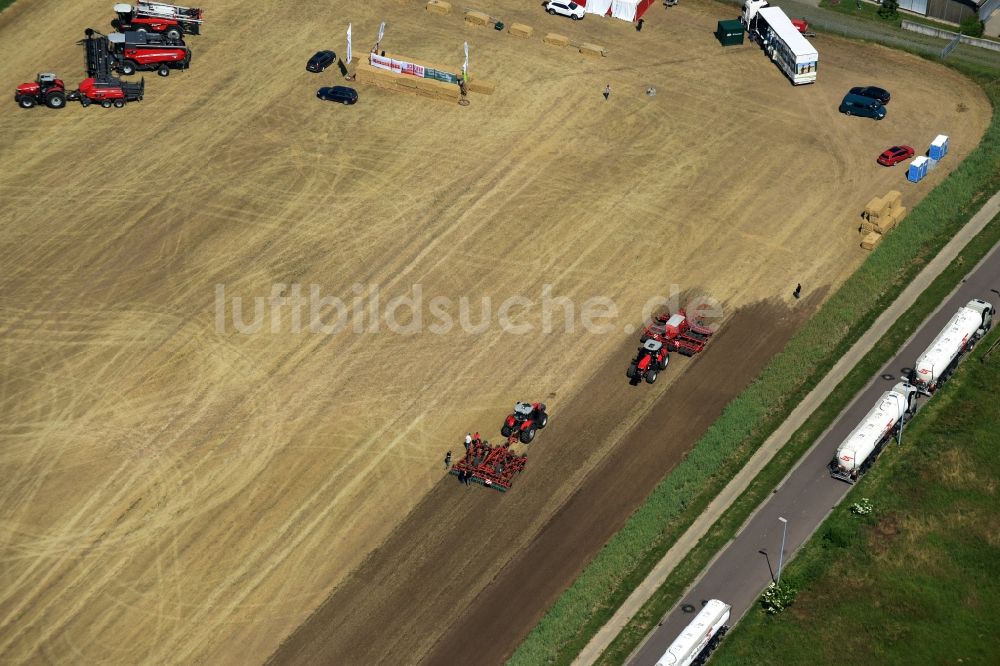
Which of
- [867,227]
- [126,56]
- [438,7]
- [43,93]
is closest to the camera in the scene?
[867,227]

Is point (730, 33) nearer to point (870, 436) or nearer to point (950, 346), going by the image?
point (950, 346)

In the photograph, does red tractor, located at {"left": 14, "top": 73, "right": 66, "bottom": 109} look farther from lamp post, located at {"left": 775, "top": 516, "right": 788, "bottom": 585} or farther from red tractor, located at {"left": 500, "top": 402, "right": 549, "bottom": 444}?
lamp post, located at {"left": 775, "top": 516, "right": 788, "bottom": 585}

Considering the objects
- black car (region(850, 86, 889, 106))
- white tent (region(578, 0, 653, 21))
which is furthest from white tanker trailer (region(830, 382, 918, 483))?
white tent (region(578, 0, 653, 21))

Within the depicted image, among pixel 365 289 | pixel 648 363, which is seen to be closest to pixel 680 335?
pixel 648 363

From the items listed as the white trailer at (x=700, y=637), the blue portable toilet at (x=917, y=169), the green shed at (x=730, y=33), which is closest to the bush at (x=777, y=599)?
the white trailer at (x=700, y=637)

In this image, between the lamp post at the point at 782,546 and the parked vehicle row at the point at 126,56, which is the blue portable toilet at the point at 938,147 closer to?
the lamp post at the point at 782,546

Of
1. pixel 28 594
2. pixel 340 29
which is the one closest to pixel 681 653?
pixel 28 594
